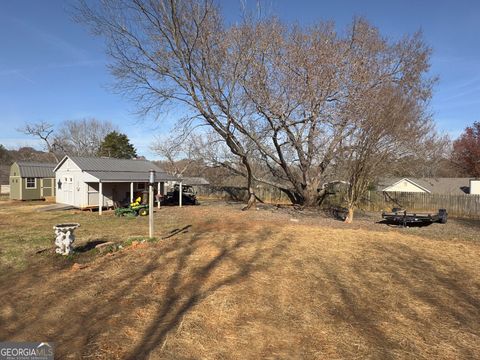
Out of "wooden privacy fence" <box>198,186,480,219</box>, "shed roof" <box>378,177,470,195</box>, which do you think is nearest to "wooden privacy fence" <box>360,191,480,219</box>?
"wooden privacy fence" <box>198,186,480,219</box>

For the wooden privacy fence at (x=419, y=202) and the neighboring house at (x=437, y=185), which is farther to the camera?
the neighboring house at (x=437, y=185)

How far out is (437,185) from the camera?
37.0 metres

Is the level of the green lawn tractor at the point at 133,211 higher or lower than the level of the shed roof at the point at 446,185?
lower

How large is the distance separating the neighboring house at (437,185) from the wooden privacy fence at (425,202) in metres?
9.72

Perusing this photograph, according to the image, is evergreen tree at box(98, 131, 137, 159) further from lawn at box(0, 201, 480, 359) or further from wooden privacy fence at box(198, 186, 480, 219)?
lawn at box(0, 201, 480, 359)

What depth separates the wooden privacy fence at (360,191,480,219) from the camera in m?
19.9

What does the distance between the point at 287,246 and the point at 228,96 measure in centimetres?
906

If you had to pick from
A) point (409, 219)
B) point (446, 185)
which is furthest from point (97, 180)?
point (446, 185)

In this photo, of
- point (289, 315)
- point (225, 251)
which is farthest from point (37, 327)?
point (225, 251)

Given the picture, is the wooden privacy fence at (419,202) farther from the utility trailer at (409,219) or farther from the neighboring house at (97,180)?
the neighboring house at (97,180)

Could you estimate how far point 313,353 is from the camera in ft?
11.6

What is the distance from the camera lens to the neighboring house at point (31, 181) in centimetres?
2736

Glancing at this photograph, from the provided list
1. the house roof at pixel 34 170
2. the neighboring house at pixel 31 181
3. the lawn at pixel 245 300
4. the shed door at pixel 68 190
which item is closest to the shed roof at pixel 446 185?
the shed door at pixel 68 190

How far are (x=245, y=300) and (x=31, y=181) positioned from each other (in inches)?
1127
